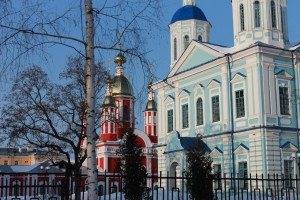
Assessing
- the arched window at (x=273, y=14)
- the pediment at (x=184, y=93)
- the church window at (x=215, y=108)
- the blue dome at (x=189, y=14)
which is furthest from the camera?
the blue dome at (x=189, y=14)

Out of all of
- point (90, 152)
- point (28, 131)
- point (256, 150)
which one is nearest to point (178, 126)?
Result: point (256, 150)

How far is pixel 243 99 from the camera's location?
23.0 meters

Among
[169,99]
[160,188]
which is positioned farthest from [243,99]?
[160,188]

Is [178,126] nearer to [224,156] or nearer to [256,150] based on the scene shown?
[224,156]

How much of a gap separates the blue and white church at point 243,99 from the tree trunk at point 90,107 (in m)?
15.7

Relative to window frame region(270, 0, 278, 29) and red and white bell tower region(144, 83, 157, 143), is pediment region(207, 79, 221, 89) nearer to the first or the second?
window frame region(270, 0, 278, 29)

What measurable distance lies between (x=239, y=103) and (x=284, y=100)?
227 centimetres

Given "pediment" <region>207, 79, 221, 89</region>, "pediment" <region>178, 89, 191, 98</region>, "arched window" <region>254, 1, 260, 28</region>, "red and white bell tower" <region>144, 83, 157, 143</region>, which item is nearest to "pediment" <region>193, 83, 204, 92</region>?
"pediment" <region>207, 79, 221, 89</region>

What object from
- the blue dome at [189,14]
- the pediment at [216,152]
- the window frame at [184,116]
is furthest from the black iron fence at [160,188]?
the blue dome at [189,14]

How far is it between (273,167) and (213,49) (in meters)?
7.41

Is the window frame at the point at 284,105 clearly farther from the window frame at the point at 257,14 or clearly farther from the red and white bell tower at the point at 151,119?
the red and white bell tower at the point at 151,119

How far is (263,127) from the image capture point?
2155 cm

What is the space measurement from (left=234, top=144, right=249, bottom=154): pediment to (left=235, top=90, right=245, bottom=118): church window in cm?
160

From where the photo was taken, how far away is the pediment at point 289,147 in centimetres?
2209
